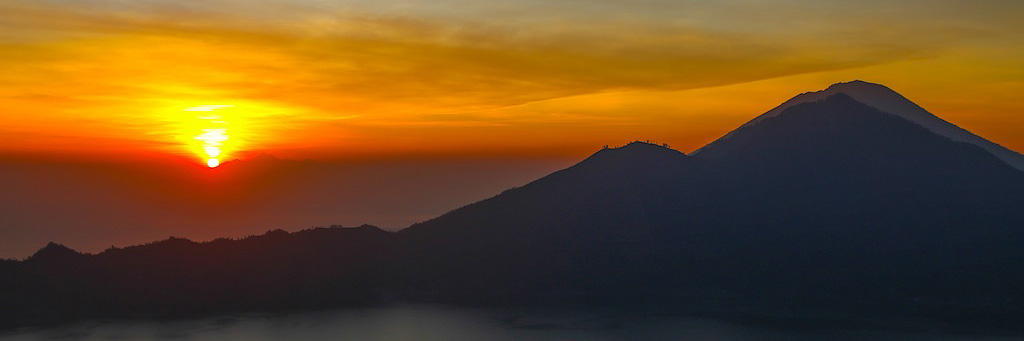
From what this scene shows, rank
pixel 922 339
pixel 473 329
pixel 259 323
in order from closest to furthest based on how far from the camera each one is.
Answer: pixel 922 339, pixel 473 329, pixel 259 323

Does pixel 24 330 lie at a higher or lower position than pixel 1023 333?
higher

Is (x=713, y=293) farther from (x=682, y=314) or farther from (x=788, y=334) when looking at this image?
(x=788, y=334)

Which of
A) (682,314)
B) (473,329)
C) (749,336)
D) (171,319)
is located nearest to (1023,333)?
(749,336)

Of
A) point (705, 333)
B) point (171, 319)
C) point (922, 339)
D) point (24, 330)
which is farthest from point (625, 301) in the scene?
point (24, 330)

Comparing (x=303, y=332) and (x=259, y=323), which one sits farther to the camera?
(x=259, y=323)


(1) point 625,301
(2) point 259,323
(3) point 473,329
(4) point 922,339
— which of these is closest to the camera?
(4) point 922,339

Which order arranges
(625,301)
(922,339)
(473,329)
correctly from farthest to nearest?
(625,301) < (473,329) < (922,339)

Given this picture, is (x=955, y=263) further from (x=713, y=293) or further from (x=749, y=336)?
(x=749, y=336)
